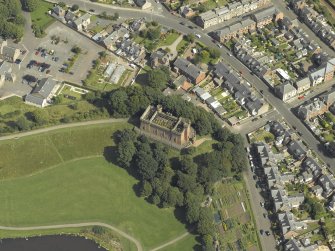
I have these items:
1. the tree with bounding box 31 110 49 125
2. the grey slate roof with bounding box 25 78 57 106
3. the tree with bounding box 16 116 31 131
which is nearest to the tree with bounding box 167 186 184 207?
the tree with bounding box 31 110 49 125

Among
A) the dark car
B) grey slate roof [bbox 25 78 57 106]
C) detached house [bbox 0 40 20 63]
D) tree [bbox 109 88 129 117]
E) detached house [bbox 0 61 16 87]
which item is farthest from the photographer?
detached house [bbox 0 40 20 63]

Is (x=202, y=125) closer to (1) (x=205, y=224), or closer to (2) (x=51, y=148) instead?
(1) (x=205, y=224)

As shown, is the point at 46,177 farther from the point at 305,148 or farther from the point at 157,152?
the point at 305,148

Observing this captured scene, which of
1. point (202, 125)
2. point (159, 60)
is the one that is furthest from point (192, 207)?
point (159, 60)

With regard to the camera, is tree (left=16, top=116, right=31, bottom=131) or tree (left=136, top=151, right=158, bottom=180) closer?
tree (left=136, top=151, right=158, bottom=180)

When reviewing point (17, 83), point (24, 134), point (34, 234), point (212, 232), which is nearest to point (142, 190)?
point (212, 232)

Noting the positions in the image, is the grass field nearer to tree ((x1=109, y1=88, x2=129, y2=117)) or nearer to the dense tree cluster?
tree ((x1=109, y1=88, x2=129, y2=117))

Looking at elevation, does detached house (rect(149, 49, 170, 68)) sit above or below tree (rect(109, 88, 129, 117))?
above
